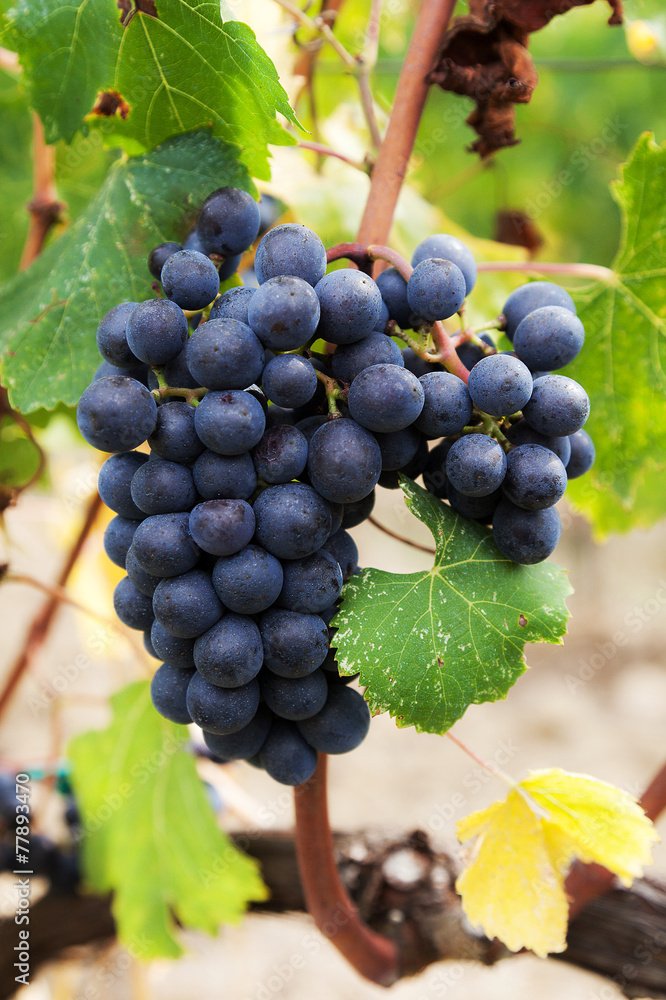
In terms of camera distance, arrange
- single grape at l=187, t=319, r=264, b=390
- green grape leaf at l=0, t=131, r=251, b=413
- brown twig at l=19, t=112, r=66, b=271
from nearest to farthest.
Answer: single grape at l=187, t=319, r=264, b=390 → green grape leaf at l=0, t=131, r=251, b=413 → brown twig at l=19, t=112, r=66, b=271

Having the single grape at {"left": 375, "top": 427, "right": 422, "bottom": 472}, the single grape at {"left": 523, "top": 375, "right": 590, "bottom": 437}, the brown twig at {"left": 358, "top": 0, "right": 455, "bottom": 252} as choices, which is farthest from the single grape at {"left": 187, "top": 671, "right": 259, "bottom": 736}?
the brown twig at {"left": 358, "top": 0, "right": 455, "bottom": 252}

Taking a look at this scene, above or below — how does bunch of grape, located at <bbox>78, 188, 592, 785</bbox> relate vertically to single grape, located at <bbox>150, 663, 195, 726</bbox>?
above

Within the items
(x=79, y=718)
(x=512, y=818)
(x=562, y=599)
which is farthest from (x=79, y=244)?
(x=79, y=718)

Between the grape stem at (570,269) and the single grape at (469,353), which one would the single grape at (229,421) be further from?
the grape stem at (570,269)

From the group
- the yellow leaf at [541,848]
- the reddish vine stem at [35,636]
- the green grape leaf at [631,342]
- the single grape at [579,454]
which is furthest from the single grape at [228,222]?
the reddish vine stem at [35,636]

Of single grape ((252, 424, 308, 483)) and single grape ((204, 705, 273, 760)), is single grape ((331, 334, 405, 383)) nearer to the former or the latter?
single grape ((252, 424, 308, 483))

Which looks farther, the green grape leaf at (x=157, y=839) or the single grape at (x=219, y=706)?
the green grape leaf at (x=157, y=839)

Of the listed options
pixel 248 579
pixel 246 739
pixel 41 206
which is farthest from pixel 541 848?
pixel 41 206

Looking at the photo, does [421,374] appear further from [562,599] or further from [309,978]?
[309,978]
